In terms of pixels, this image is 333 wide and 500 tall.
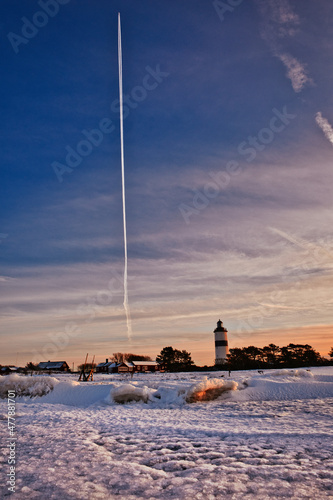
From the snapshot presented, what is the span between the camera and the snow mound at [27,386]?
1923 centimetres

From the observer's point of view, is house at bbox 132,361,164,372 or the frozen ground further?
house at bbox 132,361,164,372

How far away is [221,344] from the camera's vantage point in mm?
73750

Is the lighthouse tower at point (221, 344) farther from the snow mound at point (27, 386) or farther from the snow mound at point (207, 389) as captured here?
the snow mound at point (207, 389)

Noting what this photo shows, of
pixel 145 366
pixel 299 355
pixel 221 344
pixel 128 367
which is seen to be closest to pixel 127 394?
pixel 221 344

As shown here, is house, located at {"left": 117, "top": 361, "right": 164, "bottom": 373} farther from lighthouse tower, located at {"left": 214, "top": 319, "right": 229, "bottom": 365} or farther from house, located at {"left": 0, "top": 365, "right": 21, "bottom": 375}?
house, located at {"left": 0, "top": 365, "right": 21, "bottom": 375}

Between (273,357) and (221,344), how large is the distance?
48.2 ft

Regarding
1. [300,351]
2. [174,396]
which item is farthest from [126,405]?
[300,351]

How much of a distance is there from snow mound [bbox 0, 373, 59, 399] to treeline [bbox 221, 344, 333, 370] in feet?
174

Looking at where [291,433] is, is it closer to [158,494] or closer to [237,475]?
[237,475]

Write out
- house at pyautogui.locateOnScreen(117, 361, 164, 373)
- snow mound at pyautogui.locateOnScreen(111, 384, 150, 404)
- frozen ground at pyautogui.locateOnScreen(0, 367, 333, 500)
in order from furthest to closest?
house at pyautogui.locateOnScreen(117, 361, 164, 373) < snow mound at pyautogui.locateOnScreen(111, 384, 150, 404) < frozen ground at pyautogui.locateOnScreen(0, 367, 333, 500)

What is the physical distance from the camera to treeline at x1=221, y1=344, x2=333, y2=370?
69.9 m

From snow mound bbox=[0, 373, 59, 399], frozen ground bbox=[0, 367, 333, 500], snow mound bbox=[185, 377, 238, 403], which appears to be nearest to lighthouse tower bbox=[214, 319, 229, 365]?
snow mound bbox=[0, 373, 59, 399]

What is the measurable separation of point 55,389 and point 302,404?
13.4 m

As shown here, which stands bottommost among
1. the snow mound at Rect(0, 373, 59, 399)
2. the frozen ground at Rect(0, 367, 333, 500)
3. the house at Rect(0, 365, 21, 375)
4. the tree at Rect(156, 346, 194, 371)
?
the house at Rect(0, 365, 21, 375)
